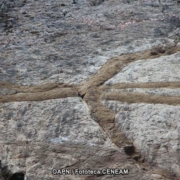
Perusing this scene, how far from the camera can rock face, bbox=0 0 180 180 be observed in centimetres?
399

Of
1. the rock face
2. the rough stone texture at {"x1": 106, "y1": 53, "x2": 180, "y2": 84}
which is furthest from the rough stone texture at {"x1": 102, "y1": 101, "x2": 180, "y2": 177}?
the rough stone texture at {"x1": 106, "y1": 53, "x2": 180, "y2": 84}

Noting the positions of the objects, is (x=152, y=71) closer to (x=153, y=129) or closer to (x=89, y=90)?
(x=89, y=90)

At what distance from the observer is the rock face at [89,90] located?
3.99 metres

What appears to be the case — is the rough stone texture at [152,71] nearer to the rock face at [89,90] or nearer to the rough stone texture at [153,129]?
the rock face at [89,90]

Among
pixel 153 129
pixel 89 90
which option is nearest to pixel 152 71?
pixel 89 90

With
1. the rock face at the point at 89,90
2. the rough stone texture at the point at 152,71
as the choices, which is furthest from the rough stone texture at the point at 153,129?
the rough stone texture at the point at 152,71

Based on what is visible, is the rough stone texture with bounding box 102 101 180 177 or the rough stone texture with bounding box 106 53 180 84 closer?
the rough stone texture with bounding box 102 101 180 177

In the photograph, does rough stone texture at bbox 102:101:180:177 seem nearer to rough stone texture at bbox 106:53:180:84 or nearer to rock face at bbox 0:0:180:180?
rock face at bbox 0:0:180:180

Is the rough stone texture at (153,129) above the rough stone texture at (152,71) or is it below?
below

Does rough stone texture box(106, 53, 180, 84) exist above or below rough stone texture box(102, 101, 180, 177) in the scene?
above

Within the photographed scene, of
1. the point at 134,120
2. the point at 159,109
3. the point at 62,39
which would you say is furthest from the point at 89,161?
the point at 62,39

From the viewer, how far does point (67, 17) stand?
22.8 ft

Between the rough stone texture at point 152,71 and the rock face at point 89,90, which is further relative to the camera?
the rough stone texture at point 152,71

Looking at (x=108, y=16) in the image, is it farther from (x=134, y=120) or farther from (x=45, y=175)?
(x=45, y=175)
